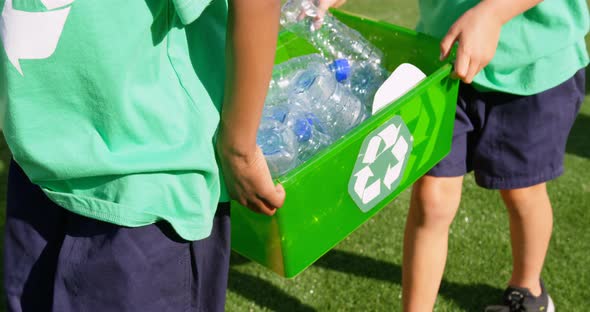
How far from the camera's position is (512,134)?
6.50 feet

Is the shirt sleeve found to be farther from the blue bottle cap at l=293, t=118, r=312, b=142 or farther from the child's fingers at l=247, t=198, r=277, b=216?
the blue bottle cap at l=293, t=118, r=312, b=142

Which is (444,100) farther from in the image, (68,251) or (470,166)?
(68,251)

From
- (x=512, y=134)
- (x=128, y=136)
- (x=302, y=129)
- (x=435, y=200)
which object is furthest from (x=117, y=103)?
(x=512, y=134)

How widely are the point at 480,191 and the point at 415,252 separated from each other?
1.00 m

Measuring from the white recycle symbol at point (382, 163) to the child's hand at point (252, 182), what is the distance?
0.84 feet

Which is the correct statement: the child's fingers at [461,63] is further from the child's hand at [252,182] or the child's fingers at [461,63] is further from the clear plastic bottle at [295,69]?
the child's hand at [252,182]

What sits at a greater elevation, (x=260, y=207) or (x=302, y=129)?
(x=260, y=207)

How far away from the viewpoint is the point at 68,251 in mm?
1358

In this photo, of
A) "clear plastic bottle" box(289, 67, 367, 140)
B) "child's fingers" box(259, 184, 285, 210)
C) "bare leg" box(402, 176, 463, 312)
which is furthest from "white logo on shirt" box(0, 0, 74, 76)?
"bare leg" box(402, 176, 463, 312)

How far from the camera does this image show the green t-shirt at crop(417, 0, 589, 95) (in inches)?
71.2

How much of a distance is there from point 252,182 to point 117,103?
280mm

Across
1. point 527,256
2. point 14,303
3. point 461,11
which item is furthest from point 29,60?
point 527,256

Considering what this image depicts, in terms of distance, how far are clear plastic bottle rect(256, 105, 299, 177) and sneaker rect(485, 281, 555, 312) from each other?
102 centimetres

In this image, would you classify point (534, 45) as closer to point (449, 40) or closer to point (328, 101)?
point (449, 40)
